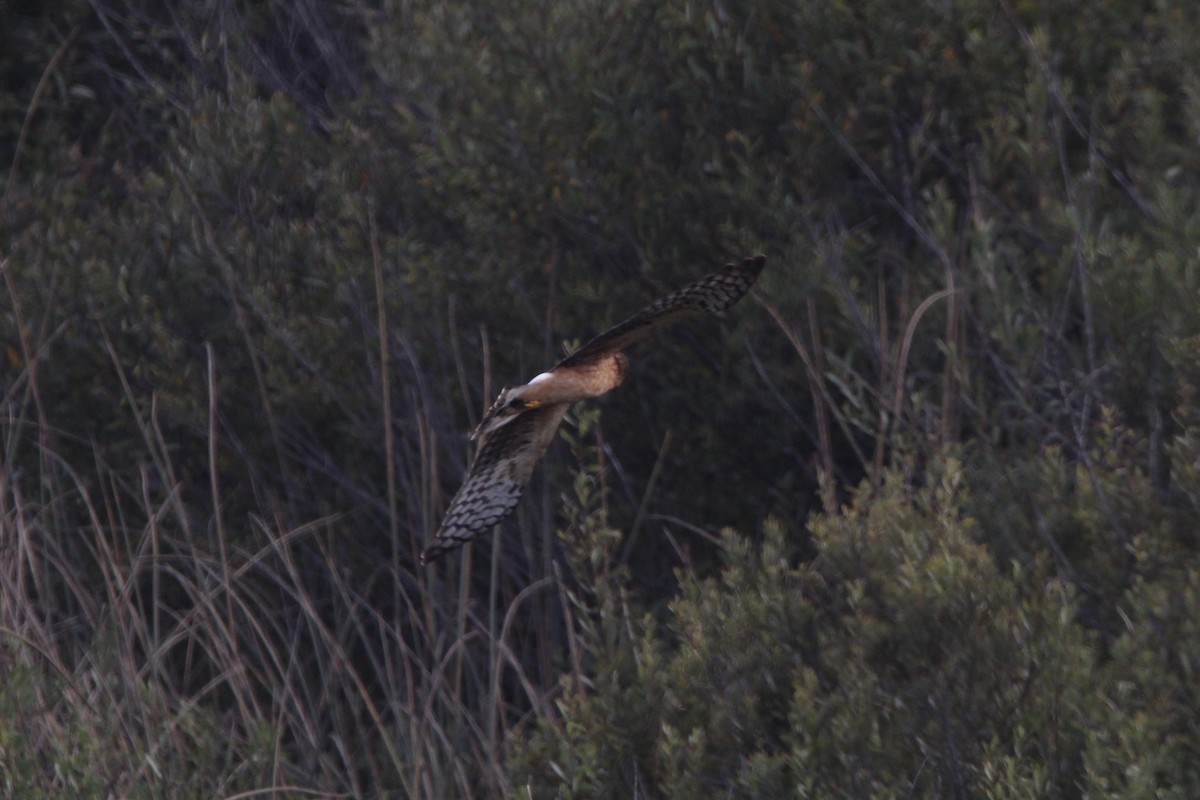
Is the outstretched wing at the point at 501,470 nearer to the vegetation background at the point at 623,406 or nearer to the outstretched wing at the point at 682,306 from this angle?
the vegetation background at the point at 623,406

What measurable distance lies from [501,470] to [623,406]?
2.21 metres

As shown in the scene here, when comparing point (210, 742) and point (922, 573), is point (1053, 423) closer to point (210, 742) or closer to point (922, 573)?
point (922, 573)

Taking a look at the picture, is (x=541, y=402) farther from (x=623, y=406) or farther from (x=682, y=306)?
(x=623, y=406)

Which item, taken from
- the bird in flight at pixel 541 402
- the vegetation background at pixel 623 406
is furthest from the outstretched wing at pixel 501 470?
the vegetation background at pixel 623 406

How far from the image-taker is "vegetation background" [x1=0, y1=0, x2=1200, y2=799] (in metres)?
4.06

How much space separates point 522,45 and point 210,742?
2.87m

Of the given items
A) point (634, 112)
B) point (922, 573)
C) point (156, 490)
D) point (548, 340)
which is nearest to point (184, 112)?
point (156, 490)

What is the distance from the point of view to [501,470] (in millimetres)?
4402

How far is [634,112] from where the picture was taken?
6.45 metres

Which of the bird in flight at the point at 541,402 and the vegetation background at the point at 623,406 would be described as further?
the vegetation background at the point at 623,406

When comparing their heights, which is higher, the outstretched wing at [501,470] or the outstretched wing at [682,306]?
the outstretched wing at [682,306]

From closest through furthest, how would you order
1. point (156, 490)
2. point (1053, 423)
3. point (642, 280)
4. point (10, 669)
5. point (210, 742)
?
point (10, 669) → point (210, 742) → point (1053, 423) → point (642, 280) → point (156, 490)

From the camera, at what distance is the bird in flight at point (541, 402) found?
379 cm

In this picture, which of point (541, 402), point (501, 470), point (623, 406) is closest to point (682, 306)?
point (541, 402)
